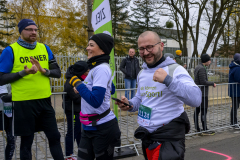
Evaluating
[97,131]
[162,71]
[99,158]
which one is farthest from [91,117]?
[162,71]

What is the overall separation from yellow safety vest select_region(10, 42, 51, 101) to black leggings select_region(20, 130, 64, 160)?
0.49 m

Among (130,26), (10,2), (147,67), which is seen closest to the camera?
(147,67)

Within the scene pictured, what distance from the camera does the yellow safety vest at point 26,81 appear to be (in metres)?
2.70

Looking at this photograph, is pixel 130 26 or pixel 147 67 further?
pixel 130 26

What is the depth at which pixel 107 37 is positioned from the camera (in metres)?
2.45

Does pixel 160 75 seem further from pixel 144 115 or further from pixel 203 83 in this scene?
pixel 203 83

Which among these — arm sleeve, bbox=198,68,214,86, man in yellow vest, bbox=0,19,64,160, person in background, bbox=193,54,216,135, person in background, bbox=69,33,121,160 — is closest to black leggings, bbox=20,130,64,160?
man in yellow vest, bbox=0,19,64,160

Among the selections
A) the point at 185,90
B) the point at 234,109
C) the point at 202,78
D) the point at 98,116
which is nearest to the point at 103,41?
the point at 98,116

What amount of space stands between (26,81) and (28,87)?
0.08m

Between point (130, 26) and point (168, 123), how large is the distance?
90.1ft

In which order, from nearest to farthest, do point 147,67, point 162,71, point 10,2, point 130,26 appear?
point 162,71
point 147,67
point 10,2
point 130,26

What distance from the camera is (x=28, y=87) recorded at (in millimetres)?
2730

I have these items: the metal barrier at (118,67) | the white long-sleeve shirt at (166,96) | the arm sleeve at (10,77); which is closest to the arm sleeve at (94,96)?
the white long-sleeve shirt at (166,96)

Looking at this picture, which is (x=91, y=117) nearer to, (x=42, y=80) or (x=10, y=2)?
(x=42, y=80)
